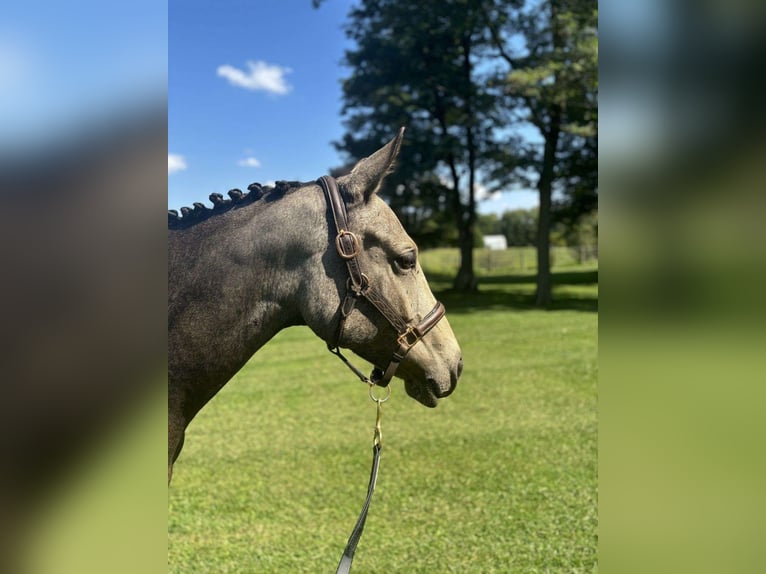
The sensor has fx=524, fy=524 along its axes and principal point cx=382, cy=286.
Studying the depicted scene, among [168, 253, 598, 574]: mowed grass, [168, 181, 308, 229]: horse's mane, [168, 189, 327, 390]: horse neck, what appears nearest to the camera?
[168, 189, 327, 390]: horse neck

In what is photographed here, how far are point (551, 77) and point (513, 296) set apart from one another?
7886 mm

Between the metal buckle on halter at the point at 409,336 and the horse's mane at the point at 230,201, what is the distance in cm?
61

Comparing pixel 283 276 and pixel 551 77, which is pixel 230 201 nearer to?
pixel 283 276

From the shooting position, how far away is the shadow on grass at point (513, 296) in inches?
682

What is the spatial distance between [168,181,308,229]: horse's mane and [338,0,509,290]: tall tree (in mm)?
14016

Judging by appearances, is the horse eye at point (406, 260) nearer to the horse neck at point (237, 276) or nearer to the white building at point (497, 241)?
the horse neck at point (237, 276)

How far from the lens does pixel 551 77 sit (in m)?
15.6

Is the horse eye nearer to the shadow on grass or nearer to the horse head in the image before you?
the horse head

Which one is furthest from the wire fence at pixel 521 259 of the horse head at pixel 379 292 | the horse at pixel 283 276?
the horse at pixel 283 276

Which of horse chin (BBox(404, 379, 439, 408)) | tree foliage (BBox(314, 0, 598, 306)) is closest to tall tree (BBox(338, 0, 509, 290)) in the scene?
tree foliage (BBox(314, 0, 598, 306))

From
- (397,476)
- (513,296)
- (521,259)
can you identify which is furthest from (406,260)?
(521,259)

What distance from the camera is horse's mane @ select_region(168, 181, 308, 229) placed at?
5.69 ft
